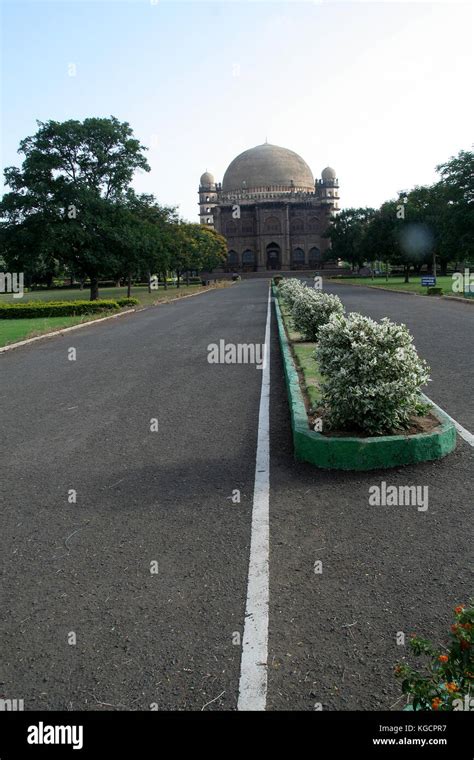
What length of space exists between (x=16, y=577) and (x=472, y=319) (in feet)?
60.9

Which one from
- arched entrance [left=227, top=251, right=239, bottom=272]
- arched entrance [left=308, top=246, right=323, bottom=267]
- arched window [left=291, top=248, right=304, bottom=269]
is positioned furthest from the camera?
arched entrance [left=227, top=251, right=239, bottom=272]

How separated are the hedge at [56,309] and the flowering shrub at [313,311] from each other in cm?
1756

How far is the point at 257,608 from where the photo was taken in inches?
131

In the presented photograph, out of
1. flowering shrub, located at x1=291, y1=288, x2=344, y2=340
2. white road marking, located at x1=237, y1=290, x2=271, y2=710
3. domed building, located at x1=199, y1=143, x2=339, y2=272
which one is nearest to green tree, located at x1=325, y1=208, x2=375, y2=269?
domed building, located at x1=199, y1=143, x2=339, y2=272

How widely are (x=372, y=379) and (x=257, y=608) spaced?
10.0ft

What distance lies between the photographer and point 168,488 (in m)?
5.25

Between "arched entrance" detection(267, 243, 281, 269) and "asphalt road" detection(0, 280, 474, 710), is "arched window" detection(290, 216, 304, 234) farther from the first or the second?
"asphalt road" detection(0, 280, 474, 710)

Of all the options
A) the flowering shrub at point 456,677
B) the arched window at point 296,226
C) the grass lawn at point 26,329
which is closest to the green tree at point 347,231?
the arched window at point 296,226

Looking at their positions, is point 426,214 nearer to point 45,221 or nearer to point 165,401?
point 45,221

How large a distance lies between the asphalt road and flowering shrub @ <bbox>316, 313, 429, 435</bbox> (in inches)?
23.9

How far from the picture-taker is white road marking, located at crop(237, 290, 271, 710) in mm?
2656

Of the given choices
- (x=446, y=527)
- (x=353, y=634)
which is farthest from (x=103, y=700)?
(x=446, y=527)

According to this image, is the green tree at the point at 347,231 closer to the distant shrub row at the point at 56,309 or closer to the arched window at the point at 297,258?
the arched window at the point at 297,258

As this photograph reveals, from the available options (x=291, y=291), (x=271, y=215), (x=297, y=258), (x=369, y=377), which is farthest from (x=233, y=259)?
(x=369, y=377)
